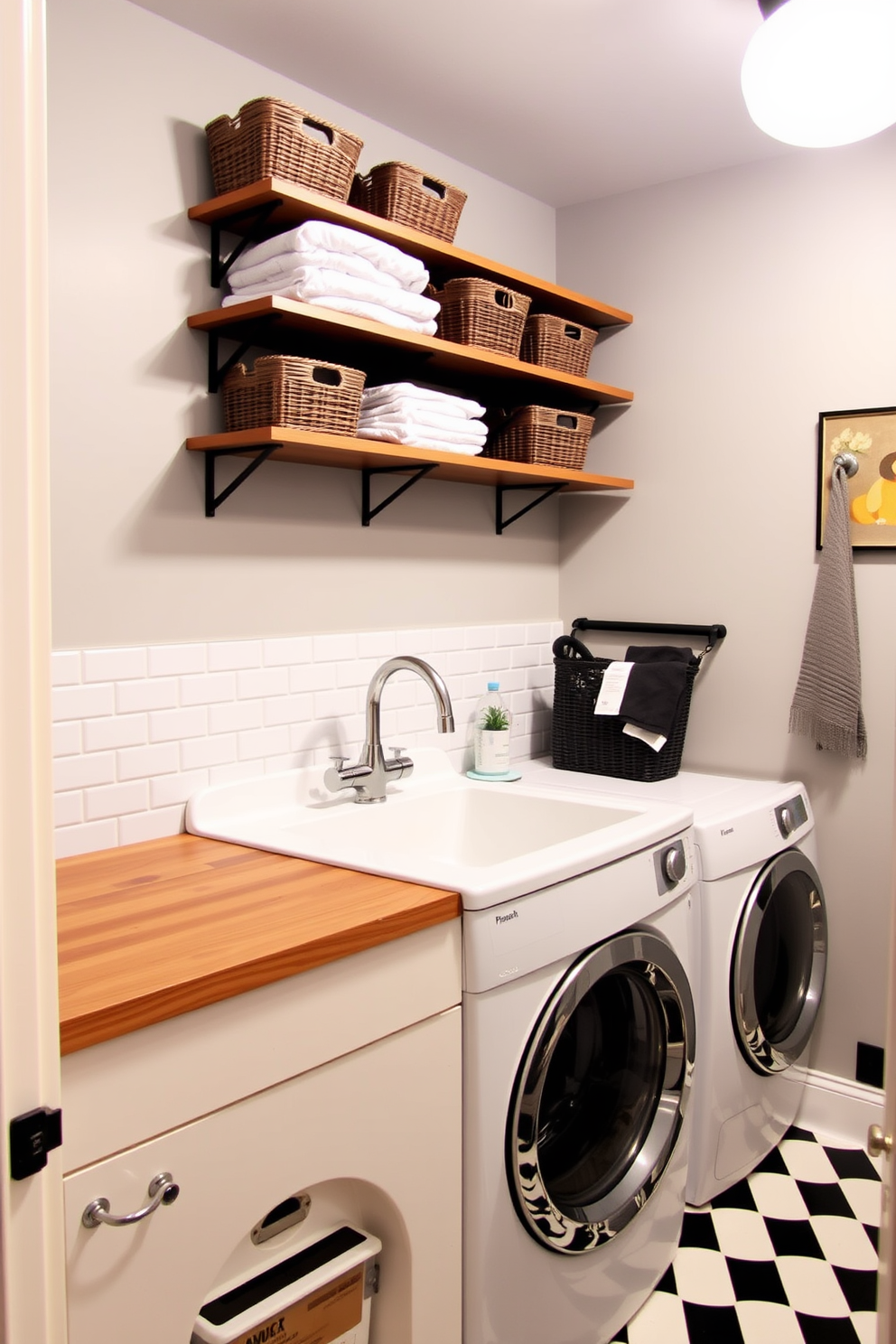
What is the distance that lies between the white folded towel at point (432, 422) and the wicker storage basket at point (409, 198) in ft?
1.32

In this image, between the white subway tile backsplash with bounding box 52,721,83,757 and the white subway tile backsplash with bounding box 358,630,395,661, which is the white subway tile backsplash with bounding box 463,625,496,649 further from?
the white subway tile backsplash with bounding box 52,721,83,757

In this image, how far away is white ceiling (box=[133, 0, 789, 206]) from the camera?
197 cm

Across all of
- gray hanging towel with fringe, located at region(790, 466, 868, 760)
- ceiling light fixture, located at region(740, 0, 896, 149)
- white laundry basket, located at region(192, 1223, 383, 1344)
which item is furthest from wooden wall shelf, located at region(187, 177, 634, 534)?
white laundry basket, located at region(192, 1223, 383, 1344)

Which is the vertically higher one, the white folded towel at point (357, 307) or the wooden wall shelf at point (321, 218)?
the wooden wall shelf at point (321, 218)

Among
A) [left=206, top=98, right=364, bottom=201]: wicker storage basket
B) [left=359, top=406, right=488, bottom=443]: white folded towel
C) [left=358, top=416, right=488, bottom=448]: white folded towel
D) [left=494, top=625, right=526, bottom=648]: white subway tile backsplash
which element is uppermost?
[left=206, top=98, right=364, bottom=201]: wicker storage basket

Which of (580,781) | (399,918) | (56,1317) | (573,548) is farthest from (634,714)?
(56,1317)

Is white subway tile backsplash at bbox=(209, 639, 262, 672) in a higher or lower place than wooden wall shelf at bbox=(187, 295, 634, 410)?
lower

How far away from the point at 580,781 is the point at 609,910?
32.3 inches

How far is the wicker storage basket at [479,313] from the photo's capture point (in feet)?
7.66

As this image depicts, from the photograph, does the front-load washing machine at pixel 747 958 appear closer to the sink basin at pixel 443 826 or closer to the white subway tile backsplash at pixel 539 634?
the sink basin at pixel 443 826

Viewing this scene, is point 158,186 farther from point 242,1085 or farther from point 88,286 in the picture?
point 242,1085

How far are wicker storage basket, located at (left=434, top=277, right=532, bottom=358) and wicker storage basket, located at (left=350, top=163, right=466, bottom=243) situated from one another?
0.39 feet

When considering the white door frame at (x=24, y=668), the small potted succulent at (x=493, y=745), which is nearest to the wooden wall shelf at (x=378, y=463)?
the small potted succulent at (x=493, y=745)

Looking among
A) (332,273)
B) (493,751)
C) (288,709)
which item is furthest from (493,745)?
(332,273)
